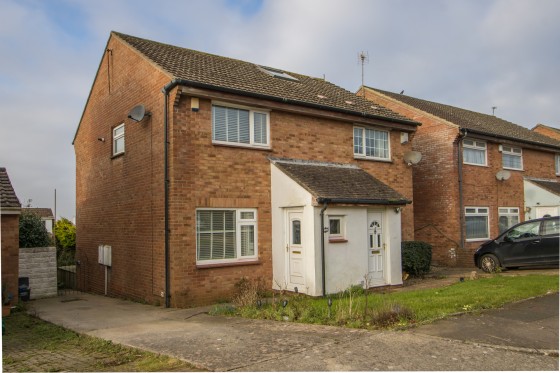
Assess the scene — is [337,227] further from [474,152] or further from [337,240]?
[474,152]

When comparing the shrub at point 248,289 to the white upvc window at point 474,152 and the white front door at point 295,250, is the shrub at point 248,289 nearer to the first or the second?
the white front door at point 295,250

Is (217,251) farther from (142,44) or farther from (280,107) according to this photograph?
(142,44)

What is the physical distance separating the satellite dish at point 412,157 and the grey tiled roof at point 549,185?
882cm

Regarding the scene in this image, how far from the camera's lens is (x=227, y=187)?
12484 millimetres

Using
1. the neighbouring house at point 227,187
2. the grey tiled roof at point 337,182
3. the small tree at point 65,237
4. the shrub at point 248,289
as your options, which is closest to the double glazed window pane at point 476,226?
the neighbouring house at point 227,187

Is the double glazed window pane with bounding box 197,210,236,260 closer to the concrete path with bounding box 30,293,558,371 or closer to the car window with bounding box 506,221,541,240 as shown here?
the concrete path with bounding box 30,293,558,371

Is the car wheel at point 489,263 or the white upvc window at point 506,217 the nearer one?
the car wheel at point 489,263

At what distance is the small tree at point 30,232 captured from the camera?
1688 cm

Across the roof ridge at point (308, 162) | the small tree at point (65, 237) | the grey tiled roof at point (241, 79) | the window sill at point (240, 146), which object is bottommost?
the small tree at point (65, 237)

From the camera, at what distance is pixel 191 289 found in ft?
38.0

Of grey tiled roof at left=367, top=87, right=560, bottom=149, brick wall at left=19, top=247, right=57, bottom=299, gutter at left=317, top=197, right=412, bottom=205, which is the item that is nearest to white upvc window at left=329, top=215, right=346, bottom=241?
gutter at left=317, top=197, right=412, bottom=205

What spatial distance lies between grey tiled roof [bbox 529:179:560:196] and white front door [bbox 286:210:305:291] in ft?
47.1

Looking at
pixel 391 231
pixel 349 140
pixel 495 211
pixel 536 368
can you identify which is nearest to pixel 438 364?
pixel 536 368

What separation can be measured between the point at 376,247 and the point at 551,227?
5.31 meters
